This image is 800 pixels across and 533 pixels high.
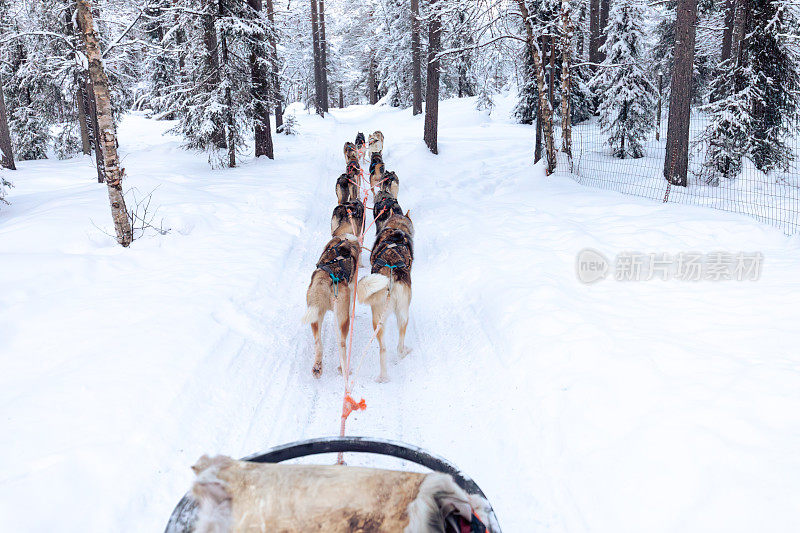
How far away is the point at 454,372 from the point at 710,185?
35.7 ft

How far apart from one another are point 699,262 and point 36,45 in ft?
63.5

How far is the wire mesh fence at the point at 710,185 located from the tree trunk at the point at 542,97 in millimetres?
482

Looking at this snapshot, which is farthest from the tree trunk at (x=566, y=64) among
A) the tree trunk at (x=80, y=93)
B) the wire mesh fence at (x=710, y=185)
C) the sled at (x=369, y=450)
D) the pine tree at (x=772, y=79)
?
the tree trunk at (x=80, y=93)

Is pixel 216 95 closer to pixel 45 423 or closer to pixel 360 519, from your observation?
pixel 45 423

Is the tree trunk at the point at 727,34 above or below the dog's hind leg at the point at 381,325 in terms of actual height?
above

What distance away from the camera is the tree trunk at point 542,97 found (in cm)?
1147

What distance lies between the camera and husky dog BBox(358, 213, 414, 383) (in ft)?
14.8

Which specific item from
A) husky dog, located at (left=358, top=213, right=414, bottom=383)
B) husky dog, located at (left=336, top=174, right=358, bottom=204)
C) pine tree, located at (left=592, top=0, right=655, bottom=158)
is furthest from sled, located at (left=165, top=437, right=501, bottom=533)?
pine tree, located at (left=592, top=0, right=655, bottom=158)

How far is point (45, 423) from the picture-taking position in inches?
131

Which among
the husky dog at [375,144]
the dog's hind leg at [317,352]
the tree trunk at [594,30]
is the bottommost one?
the dog's hind leg at [317,352]

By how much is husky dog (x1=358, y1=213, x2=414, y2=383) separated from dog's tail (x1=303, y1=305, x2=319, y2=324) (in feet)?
1.55

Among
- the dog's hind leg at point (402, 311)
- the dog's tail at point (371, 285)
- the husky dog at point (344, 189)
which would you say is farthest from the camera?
the husky dog at point (344, 189)

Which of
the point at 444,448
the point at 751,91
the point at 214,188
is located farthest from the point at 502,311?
the point at 751,91

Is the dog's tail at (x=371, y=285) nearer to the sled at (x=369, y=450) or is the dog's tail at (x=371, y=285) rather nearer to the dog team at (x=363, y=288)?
the dog team at (x=363, y=288)
